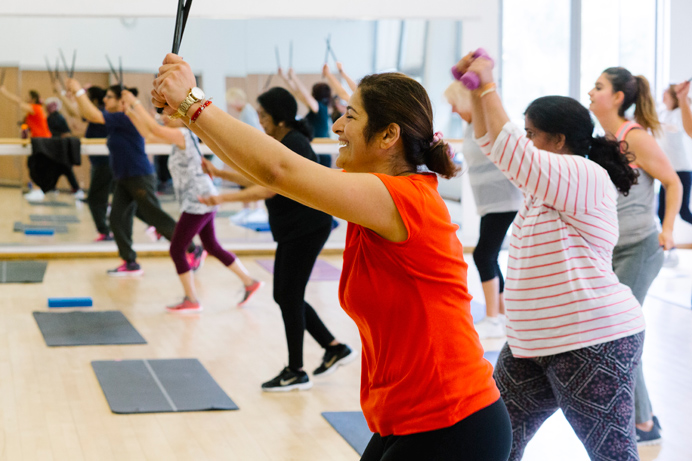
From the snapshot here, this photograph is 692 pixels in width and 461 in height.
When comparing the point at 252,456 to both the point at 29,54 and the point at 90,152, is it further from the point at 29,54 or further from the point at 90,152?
the point at 29,54

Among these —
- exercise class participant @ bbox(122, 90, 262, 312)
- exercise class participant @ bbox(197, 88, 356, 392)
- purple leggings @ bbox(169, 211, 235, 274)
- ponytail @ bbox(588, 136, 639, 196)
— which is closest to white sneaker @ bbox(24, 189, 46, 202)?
exercise class participant @ bbox(122, 90, 262, 312)

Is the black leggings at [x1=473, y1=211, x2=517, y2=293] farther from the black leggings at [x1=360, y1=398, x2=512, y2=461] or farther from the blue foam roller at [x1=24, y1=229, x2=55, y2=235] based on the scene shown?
the blue foam roller at [x1=24, y1=229, x2=55, y2=235]

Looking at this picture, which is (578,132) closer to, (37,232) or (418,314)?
(418,314)

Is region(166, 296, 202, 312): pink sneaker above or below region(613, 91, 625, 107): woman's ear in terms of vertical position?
below

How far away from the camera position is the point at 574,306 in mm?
2039

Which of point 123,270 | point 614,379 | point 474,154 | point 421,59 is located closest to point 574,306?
point 614,379

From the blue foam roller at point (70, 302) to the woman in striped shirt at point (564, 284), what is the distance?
387cm

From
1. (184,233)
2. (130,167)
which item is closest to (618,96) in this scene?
(184,233)

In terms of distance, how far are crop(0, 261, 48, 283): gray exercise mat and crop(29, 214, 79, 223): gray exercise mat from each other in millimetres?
699

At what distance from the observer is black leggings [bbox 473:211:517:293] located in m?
4.59

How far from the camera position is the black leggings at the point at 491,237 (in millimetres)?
4594

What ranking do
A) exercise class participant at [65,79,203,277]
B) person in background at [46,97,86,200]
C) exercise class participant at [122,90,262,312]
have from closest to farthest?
exercise class participant at [122,90,262,312]
exercise class participant at [65,79,203,277]
person in background at [46,97,86,200]

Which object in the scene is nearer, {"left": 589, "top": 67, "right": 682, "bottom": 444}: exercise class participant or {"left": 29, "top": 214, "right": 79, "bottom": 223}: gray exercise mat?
{"left": 589, "top": 67, "right": 682, "bottom": 444}: exercise class participant

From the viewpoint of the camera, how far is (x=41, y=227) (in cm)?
764
